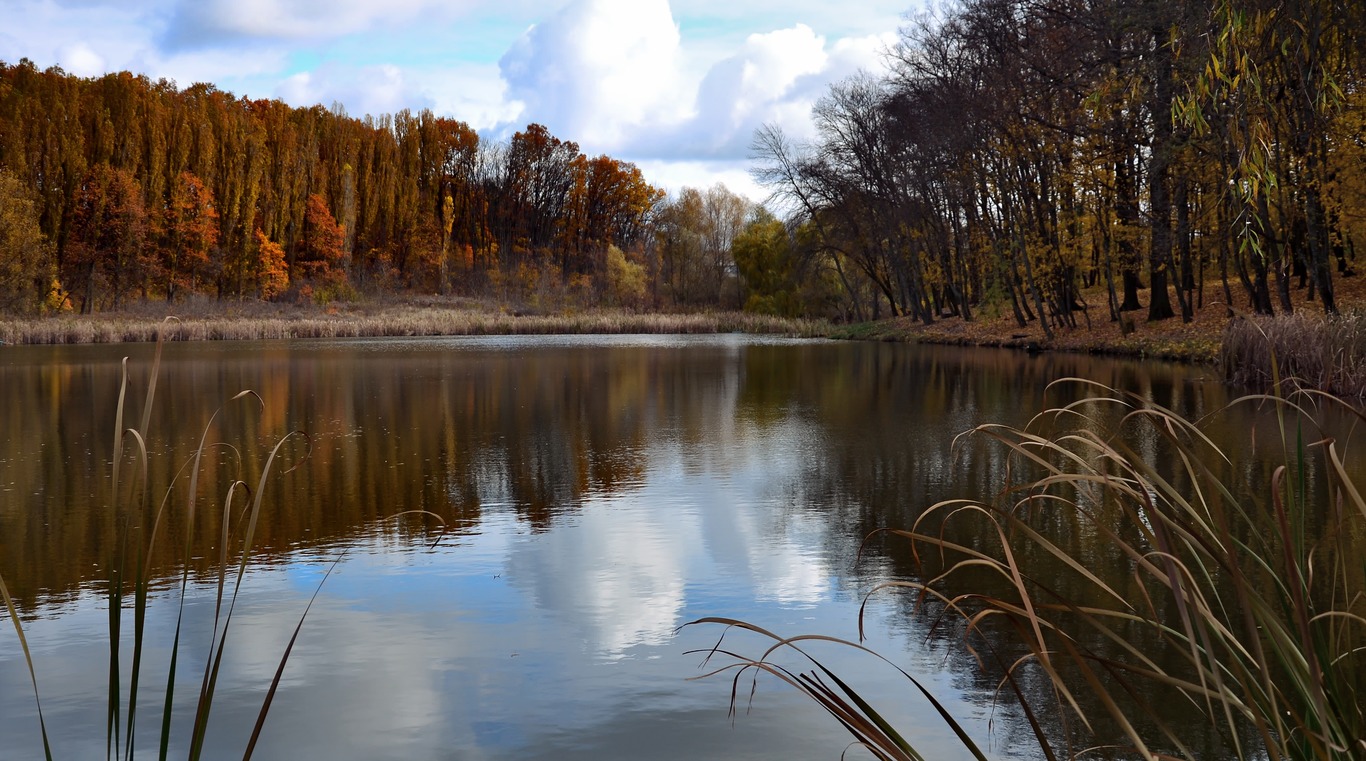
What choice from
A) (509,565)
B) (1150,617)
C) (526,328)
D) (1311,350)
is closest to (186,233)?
(526,328)

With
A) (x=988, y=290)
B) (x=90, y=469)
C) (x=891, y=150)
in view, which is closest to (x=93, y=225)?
(x=891, y=150)

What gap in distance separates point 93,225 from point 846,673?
171 ft

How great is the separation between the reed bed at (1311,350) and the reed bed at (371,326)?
26.3 m

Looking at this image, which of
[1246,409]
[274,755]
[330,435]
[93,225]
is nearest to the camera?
[274,755]

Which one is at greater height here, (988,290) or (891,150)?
(891,150)

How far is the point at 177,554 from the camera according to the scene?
6125mm

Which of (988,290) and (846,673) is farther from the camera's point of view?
(988,290)

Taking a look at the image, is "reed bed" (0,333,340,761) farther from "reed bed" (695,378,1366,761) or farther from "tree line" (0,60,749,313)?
"tree line" (0,60,749,313)

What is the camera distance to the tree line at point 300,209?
4812 centimetres

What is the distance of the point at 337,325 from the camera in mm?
39906

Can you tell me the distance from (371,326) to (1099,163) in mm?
26601

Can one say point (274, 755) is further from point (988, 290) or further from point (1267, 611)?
point (988, 290)

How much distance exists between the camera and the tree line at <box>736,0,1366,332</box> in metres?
12.2

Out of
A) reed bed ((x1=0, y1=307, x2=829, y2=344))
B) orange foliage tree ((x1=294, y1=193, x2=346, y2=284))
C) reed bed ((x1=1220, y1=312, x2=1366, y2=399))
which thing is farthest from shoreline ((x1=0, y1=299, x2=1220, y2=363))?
reed bed ((x1=1220, y1=312, x2=1366, y2=399))
